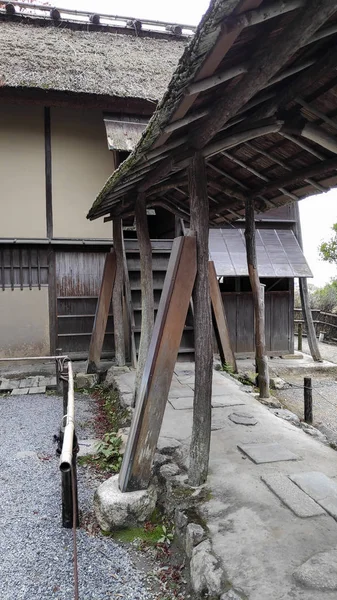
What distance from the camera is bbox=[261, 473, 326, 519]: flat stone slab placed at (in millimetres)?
2513

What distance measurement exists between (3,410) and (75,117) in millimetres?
5796

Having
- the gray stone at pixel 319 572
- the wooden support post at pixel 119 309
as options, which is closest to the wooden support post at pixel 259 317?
the wooden support post at pixel 119 309

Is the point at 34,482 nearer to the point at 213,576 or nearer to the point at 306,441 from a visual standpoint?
the point at 213,576

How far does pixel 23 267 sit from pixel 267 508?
6.57 metres

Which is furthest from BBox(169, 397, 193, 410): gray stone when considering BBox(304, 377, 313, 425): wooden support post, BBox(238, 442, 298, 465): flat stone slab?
BBox(304, 377, 313, 425): wooden support post

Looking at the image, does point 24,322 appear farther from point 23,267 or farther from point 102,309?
point 102,309

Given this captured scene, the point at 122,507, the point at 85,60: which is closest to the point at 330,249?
the point at 85,60

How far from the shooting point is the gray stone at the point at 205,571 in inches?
77.6

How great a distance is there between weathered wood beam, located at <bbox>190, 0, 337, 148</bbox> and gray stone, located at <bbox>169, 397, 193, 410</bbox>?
318 cm

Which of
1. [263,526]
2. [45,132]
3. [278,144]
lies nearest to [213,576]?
[263,526]

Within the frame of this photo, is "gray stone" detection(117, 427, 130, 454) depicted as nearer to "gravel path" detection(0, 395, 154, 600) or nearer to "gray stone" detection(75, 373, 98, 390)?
"gravel path" detection(0, 395, 154, 600)

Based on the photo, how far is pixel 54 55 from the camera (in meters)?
8.06

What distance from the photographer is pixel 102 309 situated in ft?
22.2

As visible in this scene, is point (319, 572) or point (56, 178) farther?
point (56, 178)
